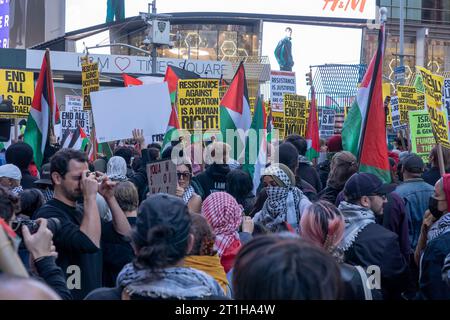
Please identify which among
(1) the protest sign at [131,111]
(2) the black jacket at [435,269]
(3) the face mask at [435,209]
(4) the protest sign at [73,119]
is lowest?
(2) the black jacket at [435,269]

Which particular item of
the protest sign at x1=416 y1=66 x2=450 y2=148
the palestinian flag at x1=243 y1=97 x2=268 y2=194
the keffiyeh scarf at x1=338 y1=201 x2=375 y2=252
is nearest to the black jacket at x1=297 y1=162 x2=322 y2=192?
→ the palestinian flag at x1=243 y1=97 x2=268 y2=194

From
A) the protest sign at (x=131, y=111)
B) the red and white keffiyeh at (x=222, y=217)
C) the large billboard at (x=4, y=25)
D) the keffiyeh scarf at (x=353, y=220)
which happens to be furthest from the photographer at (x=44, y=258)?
the large billboard at (x=4, y=25)

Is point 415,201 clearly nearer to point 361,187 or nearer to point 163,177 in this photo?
point 361,187

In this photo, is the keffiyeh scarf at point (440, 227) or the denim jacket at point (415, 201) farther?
the denim jacket at point (415, 201)

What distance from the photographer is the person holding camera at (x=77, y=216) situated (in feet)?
15.8

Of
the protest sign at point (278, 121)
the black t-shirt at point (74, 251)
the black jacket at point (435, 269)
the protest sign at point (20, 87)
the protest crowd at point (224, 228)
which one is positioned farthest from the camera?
the protest sign at point (278, 121)

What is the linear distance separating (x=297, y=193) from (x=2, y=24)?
53.8 m

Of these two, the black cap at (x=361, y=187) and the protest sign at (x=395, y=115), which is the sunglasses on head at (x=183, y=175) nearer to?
the black cap at (x=361, y=187)

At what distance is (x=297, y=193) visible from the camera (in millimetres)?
6496

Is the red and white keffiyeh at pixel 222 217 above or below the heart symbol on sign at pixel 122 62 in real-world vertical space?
below

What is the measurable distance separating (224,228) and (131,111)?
17.4ft

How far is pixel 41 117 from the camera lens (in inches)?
401

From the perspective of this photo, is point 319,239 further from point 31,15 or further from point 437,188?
point 31,15

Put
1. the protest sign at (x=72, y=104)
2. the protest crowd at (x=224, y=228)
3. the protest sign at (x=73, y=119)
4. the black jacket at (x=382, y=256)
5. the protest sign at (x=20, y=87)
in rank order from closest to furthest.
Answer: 1. the protest crowd at (x=224, y=228)
2. the black jacket at (x=382, y=256)
3. the protest sign at (x=20, y=87)
4. the protest sign at (x=73, y=119)
5. the protest sign at (x=72, y=104)
